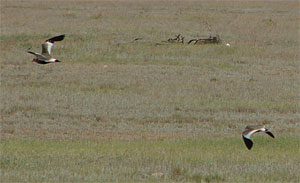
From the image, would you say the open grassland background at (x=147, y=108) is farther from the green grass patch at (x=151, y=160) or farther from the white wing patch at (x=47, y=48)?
the white wing patch at (x=47, y=48)

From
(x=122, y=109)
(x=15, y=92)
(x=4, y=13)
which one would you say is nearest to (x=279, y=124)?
(x=122, y=109)

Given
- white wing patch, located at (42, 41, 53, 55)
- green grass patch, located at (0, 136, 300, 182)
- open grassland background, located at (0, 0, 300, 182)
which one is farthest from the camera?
white wing patch, located at (42, 41, 53, 55)

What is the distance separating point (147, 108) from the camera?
10938mm

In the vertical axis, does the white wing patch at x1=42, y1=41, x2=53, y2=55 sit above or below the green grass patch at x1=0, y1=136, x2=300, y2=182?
above

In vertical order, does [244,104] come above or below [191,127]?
Answer: above

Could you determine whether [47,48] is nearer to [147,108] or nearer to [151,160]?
[151,160]

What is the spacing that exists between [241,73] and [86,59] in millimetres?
4433

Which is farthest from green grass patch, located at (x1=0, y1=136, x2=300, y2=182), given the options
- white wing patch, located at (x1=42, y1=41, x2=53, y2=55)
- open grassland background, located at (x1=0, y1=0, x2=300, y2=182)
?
white wing patch, located at (x1=42, y1=41, x2=53, y2=55)

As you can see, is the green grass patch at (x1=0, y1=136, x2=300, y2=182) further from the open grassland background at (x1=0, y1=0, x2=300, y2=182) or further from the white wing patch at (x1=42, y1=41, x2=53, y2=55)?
the white wing patch at (x1=42, y1=41, x2=53, y2=55)

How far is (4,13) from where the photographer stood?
3175 cm

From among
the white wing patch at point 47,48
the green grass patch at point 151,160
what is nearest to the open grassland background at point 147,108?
the green grass patch at point 151,160

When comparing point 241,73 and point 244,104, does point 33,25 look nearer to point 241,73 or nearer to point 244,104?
point 241,73

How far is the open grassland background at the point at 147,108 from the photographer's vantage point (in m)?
6.50

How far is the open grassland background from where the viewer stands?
21.3ft
